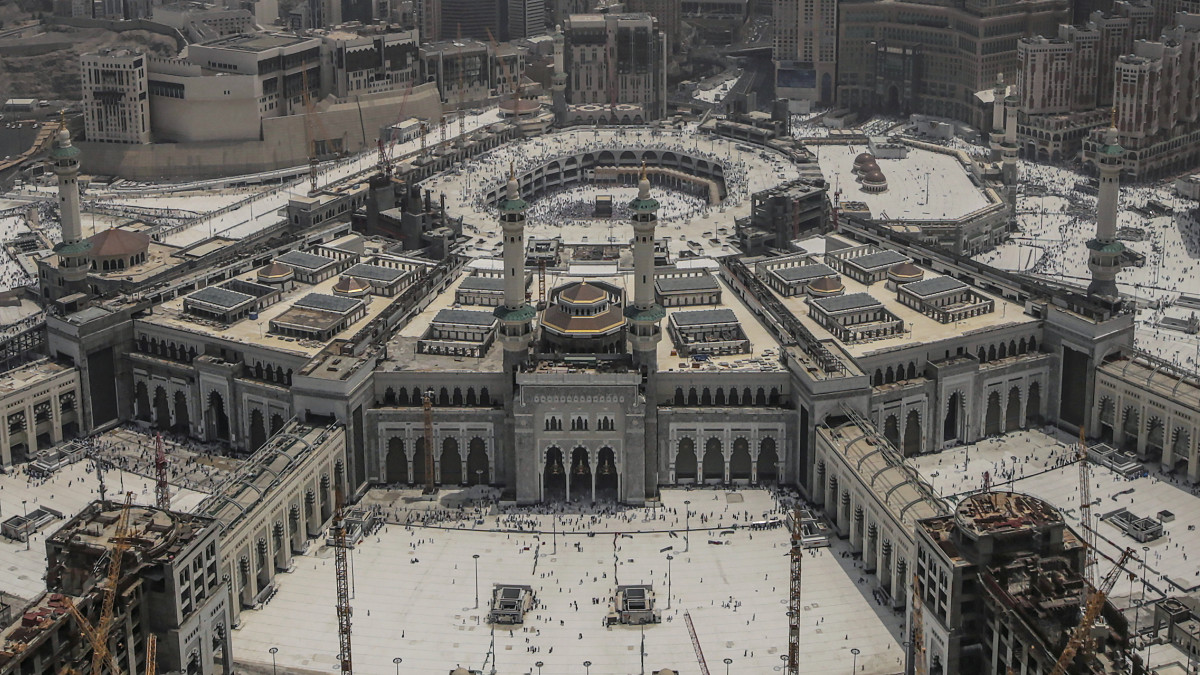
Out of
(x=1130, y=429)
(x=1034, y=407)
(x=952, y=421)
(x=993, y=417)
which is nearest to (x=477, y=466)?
(x=952, y=421)

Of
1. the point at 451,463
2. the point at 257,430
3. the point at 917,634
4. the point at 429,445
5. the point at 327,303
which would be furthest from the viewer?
the point at 327,303

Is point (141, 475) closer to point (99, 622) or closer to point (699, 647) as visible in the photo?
point (99, 622)

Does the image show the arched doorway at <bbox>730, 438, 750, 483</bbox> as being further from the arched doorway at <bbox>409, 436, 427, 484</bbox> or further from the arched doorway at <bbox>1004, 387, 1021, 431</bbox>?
the arched doorway at <bbox>409, 436, 427, 484</bbox>

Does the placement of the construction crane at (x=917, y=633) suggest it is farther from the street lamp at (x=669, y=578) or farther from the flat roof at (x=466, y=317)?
the flat roof at (x=466, y=317)

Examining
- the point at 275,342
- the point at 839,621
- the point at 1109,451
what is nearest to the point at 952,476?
the point at 1109,451

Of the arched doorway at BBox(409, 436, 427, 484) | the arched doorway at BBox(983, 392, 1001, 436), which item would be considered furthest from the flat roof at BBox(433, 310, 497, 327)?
the arched doorway at BBox(983, 392, 1001, 436)

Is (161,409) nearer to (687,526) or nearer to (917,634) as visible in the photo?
(687,526)
